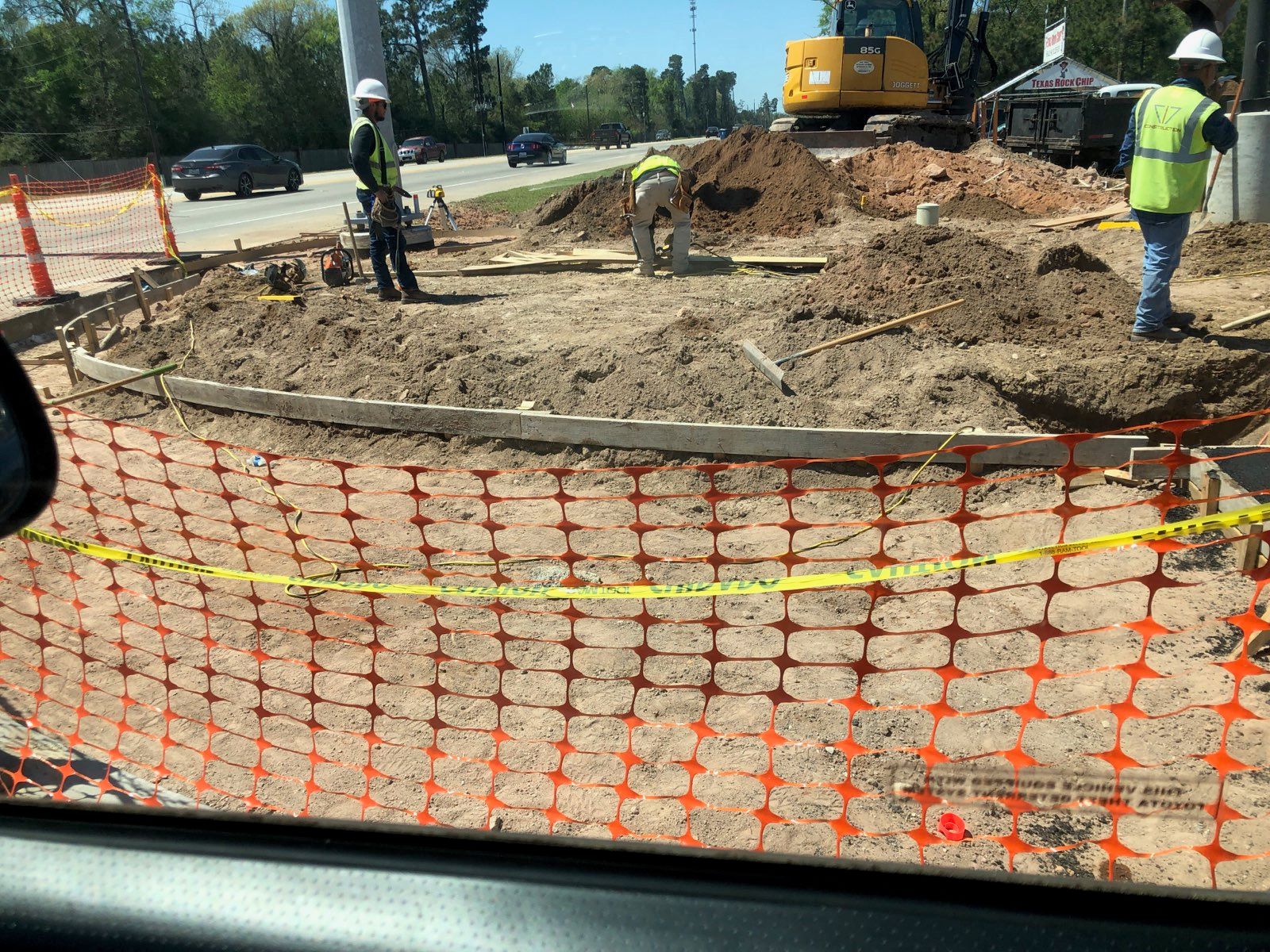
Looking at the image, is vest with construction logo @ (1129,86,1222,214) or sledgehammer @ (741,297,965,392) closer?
sledgehammer @ (741,297,965,392)

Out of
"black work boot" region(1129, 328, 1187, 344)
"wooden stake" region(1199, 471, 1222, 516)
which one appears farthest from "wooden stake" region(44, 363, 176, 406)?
"black work boot" region(1129, 328, 1187, 344)

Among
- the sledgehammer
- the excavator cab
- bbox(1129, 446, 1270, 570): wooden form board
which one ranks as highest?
the excavator cab

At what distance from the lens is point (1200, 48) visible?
23.9ft

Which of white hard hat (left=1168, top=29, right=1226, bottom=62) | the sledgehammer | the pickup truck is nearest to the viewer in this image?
the sledgehammer

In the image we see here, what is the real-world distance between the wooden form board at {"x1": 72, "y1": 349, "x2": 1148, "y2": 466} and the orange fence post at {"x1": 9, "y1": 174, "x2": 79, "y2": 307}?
210 inches

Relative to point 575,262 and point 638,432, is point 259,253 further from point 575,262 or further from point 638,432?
point 638,432

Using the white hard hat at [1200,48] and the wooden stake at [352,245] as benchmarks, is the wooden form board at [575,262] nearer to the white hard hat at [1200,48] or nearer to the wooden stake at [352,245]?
the wooden stake at [352,245]

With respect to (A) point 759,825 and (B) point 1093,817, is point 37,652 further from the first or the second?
(B) point 1093,817

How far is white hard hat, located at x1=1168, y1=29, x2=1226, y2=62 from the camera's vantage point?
23.7 feet

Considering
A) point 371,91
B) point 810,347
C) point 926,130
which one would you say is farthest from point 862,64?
point 810,347

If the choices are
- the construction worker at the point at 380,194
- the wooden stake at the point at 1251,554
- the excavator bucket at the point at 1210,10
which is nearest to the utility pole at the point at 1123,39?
the excavator bucket at the point at 1210,10

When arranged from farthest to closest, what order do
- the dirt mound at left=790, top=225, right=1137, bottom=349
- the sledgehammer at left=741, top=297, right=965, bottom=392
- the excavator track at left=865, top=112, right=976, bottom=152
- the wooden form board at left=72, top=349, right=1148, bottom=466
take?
the excavator track at left=865, top=112, right=976, bottom=152
the dirt mound at left=790, top=225, right=1137, bottom=349
the sledgehammer at left=741, top=297, right=965, bottom=392
the wooden form board at left=72, top=349, right=1148, bottom=466

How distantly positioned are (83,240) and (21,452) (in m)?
19.7

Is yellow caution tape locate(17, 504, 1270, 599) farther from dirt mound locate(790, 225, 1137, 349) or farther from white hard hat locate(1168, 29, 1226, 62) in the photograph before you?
white hard hat locate(1168, 29, 1226, 62)
